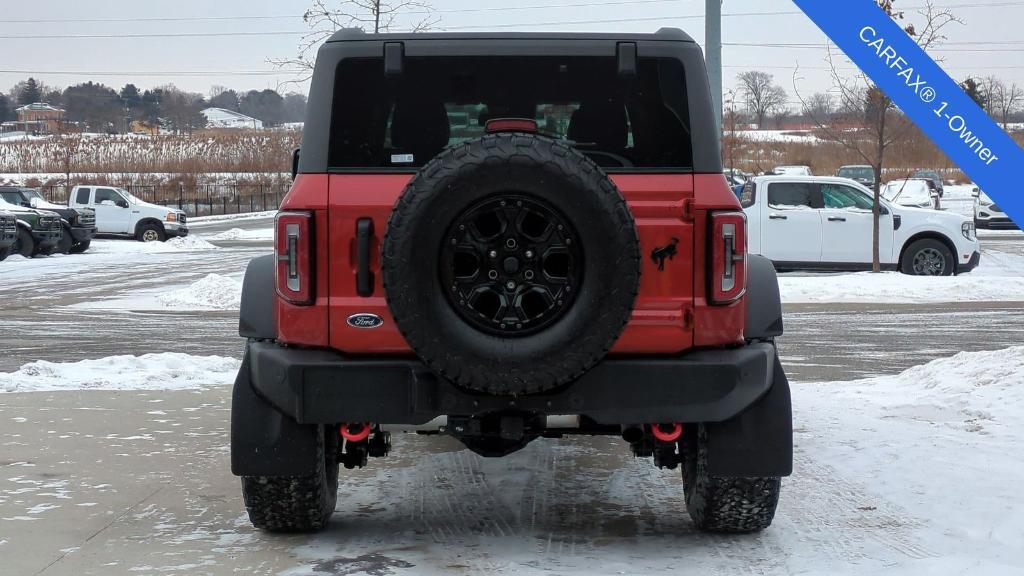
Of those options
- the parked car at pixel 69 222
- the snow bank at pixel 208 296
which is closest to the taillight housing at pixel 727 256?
the snow bank at pixel 208 296

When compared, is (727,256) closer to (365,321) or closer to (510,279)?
(510,279)

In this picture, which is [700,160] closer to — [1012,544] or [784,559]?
[784,559]

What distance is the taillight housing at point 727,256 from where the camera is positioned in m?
4.57

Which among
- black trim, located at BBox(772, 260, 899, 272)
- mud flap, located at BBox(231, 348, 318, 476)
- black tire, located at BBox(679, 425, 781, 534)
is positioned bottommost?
black tire, located at BBox(679, 425, 781, 534)

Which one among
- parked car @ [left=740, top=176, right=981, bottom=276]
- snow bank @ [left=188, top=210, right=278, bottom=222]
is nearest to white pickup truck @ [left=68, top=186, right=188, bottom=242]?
snow bank @ [left=188, top=210, right=278, bottom=222]

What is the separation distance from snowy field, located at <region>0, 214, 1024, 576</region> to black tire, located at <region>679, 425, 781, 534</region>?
0.09 meters

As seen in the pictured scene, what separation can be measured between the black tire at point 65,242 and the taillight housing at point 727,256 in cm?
2661

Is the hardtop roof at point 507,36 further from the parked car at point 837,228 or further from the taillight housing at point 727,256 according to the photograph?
the parked car at point 837,228

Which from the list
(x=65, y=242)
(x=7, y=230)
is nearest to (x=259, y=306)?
(x=7, y=230)

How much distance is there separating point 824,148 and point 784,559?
78883 mm

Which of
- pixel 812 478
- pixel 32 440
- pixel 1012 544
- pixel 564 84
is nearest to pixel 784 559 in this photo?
pixel 1012 544

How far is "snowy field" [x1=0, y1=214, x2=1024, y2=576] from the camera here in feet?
15.8

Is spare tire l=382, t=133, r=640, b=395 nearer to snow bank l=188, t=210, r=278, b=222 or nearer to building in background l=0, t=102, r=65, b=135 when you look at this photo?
snow bank l=188, t=210, r=278, b=222

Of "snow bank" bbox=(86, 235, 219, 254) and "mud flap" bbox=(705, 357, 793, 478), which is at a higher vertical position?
"snow bank" bbox=(86, 235, 219, 254)
